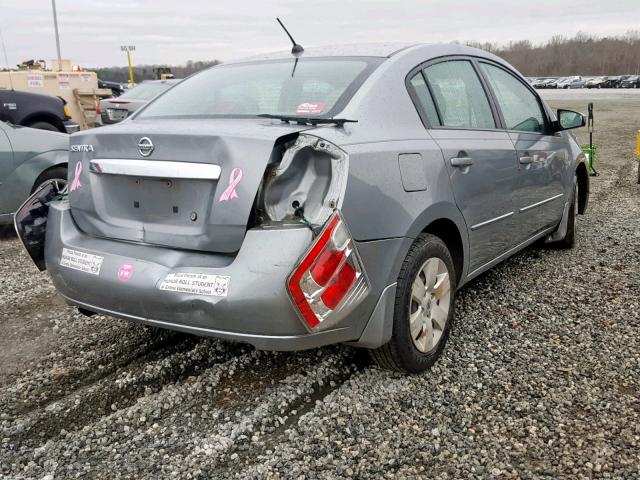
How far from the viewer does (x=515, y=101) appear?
13.8ft

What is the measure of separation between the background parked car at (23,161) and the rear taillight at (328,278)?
443 cm

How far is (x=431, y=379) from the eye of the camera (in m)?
2.99

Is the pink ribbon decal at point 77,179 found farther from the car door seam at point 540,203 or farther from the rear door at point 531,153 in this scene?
the car door seam at point 540,203

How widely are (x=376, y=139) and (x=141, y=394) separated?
5.34 ft

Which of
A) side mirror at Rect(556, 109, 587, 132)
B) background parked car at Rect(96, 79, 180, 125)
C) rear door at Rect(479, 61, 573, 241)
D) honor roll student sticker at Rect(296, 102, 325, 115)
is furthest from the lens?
background parked car at Rect(96, 79, 180, 125)

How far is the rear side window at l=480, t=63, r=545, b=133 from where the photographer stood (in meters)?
3.95

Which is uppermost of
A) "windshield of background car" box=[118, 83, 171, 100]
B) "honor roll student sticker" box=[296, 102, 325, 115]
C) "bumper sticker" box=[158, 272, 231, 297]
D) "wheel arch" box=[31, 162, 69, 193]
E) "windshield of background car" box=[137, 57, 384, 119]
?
"windshield of background car" box=[118, 83, 171, 100]

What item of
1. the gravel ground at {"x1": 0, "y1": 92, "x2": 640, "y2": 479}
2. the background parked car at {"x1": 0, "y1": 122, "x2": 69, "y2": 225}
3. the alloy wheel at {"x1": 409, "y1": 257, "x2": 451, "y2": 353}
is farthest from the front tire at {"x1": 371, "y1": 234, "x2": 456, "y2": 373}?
the background parked car at {"x1": 0, "y1": 122, "x2": 69, "y2": 225}

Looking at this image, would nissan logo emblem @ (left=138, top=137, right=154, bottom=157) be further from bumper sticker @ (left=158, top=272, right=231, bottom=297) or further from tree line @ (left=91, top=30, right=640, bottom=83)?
tree line @ (left=91, top=30, right=640, bottom=83)

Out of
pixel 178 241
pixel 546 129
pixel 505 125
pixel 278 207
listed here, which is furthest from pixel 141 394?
pixel 546 129

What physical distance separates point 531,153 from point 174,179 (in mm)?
2546

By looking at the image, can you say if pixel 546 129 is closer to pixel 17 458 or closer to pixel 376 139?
pixel 376 139

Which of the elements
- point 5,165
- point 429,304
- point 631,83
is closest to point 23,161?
point 5,165

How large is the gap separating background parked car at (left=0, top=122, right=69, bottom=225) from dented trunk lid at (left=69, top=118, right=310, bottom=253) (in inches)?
138
